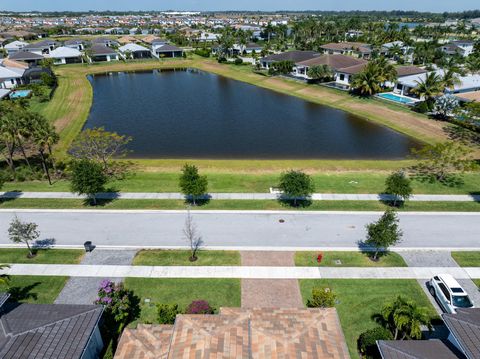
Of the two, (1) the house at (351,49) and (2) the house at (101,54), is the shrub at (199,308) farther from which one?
(2) the house at (101,54)

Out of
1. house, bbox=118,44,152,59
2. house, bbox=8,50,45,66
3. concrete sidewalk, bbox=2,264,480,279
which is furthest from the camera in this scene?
house, bbox=118,44,152,59

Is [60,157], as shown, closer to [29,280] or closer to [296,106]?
[29,280]

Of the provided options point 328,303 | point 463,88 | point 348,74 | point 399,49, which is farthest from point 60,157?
point 399,49

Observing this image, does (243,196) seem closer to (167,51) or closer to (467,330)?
(467,330)

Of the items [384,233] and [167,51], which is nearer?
[384,233]

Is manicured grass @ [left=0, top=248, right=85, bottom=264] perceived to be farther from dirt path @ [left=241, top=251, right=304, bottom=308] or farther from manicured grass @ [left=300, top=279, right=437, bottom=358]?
manicured grass @ [left=300, top=279, right=437, bottom=358]

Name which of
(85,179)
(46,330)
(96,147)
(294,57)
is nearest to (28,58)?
(294,57)

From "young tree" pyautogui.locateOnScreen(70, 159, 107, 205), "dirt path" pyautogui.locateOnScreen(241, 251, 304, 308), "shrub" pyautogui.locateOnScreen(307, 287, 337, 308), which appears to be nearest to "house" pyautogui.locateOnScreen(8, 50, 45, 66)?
"young tree" pyautogui.locateOnScreen(70, 159, 107, 205)
